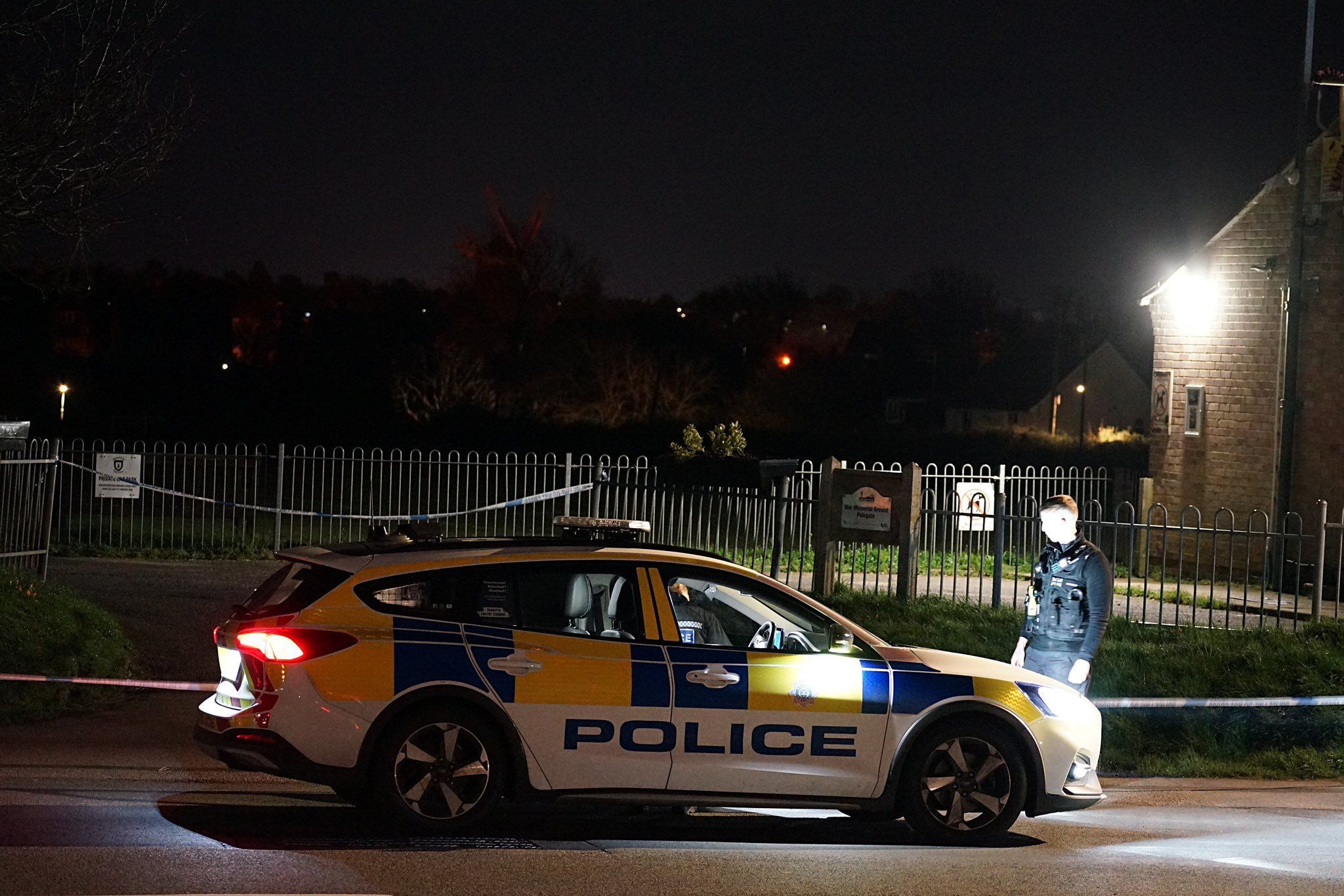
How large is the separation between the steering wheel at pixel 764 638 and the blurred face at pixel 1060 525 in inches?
86.2

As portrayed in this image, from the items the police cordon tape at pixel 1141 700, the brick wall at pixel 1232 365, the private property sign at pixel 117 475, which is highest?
the brick wall at pixel 1232 365

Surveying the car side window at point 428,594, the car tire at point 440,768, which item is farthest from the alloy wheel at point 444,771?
the car side window at point 428,594

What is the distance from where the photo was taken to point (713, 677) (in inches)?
270

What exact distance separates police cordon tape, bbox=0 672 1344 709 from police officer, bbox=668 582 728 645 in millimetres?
3231

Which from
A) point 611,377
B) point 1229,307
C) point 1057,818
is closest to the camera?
point 1057,818

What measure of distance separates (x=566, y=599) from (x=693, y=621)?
2.28 feet

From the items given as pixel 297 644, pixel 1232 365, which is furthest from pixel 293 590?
pixel 1232 365

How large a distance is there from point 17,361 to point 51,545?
161 feet

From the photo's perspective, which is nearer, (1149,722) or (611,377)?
(1149,722)

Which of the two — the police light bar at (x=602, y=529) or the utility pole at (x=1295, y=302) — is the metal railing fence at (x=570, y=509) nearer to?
the utility pole at (x=1295, y=302)

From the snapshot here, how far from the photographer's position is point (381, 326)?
218ft

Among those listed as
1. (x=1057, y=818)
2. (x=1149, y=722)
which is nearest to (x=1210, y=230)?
(x=1149, y=722)

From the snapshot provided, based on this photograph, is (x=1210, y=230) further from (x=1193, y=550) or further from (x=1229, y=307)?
(x=1193, y=550)

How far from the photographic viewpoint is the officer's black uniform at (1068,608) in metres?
8.41
